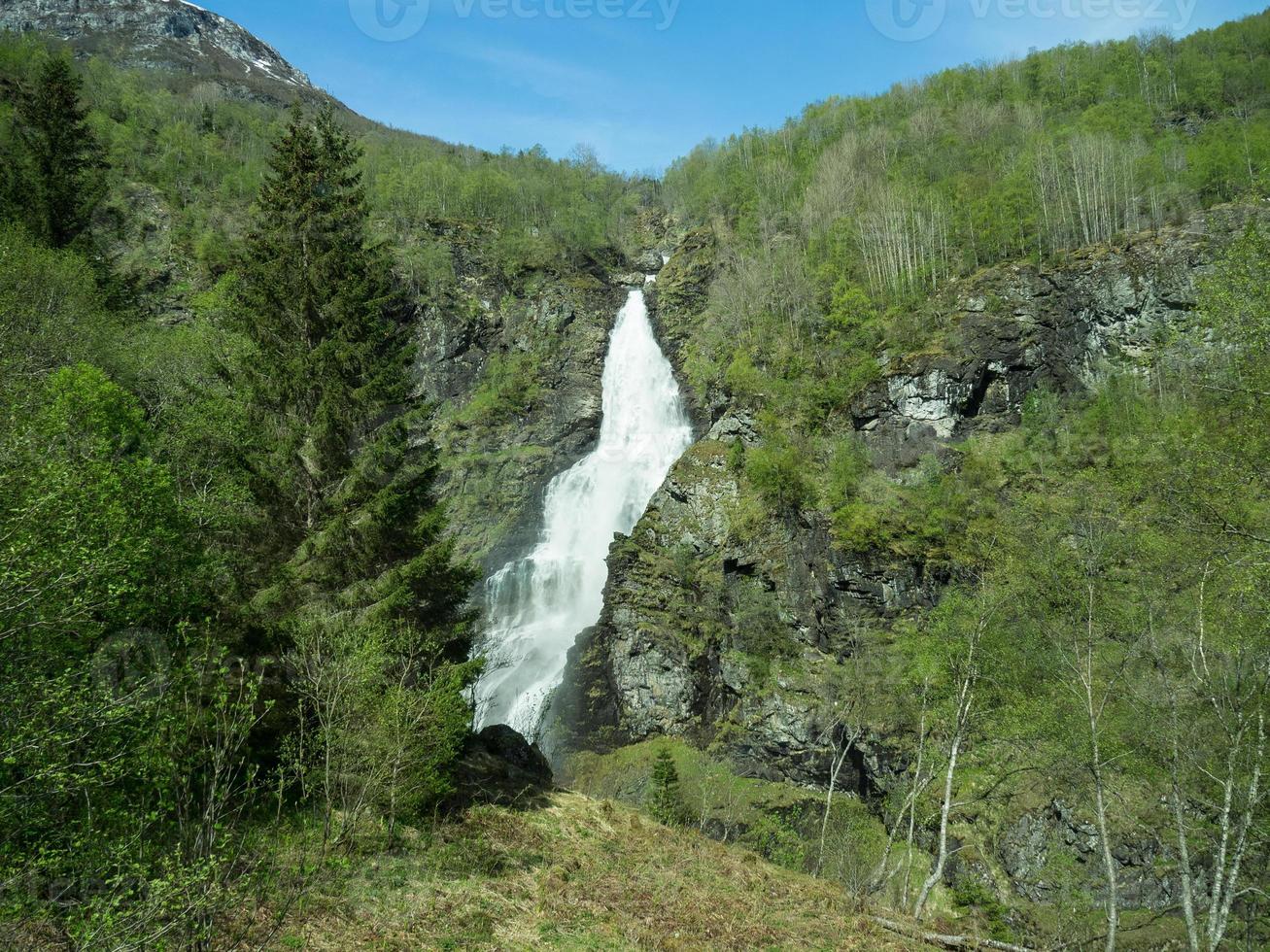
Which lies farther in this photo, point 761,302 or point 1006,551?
point 761,302

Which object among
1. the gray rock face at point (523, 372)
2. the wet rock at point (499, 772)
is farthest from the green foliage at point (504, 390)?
the wet rock at point (499, 772)

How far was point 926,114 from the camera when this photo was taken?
7169 cm

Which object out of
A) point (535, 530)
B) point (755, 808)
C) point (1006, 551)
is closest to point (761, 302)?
point (535, 530)

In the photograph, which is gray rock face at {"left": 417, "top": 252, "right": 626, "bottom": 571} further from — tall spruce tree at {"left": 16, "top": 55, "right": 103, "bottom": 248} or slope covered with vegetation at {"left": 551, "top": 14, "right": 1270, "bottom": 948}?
tall spruce tree at {"left": 16, "top": 55, "right": 103, "bottom": 248}

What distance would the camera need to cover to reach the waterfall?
132ft

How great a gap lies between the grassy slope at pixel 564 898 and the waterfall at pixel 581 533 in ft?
63.4

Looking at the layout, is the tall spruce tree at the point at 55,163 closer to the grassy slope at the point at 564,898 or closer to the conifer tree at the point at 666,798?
the grassy slope at the point at 564,898

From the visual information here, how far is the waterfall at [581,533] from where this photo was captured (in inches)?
1588

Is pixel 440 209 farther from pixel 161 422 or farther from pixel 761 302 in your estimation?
pixel 161 422

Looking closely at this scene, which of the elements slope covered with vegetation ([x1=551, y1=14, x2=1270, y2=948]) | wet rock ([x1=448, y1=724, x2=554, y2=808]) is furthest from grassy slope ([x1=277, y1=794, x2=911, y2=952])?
slope covered with vegetation ([x1=551, y1=14, x2=1270, y2=948])

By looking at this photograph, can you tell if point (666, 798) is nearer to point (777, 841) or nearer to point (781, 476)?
point (777, 841)

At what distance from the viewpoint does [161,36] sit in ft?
508

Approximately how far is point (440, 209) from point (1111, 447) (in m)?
71.0

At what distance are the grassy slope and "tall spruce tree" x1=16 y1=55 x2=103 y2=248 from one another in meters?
31.7
